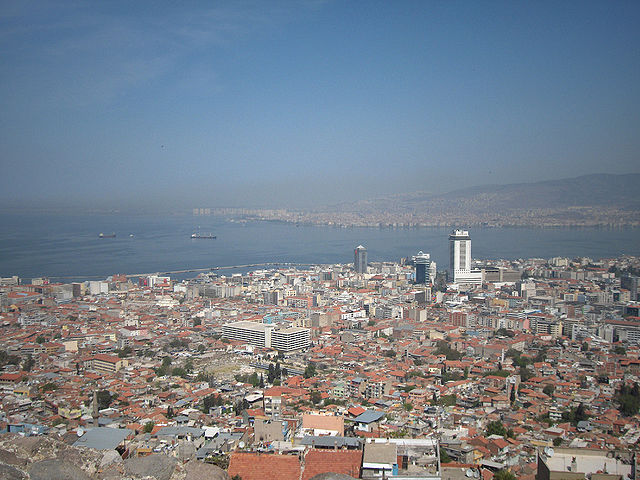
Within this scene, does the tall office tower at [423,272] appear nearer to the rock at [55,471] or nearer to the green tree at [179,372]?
the green tree at [179,372]

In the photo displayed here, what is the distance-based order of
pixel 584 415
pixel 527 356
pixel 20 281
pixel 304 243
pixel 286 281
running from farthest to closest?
pixel 304 243, pixel 286 281, pixel 20 281, pixel 527 356, pixel 584 415

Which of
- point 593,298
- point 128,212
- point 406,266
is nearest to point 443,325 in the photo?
point 593,298

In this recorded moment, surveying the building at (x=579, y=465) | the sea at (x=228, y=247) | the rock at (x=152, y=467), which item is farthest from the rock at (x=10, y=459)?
the sea at (x=228, y=247)

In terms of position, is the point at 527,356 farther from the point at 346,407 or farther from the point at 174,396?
the point at 174,396

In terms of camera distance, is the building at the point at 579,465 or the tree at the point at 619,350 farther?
the tree at the point at 619,350

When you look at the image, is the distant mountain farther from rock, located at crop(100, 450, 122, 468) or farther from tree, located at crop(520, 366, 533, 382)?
rock, located at crop(100, 450, 122, 468)

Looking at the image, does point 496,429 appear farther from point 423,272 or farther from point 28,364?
point 423,272

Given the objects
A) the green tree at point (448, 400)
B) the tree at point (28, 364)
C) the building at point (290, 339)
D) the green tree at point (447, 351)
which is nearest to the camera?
the green tree at point (448, 400)

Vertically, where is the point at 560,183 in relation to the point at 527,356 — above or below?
above
